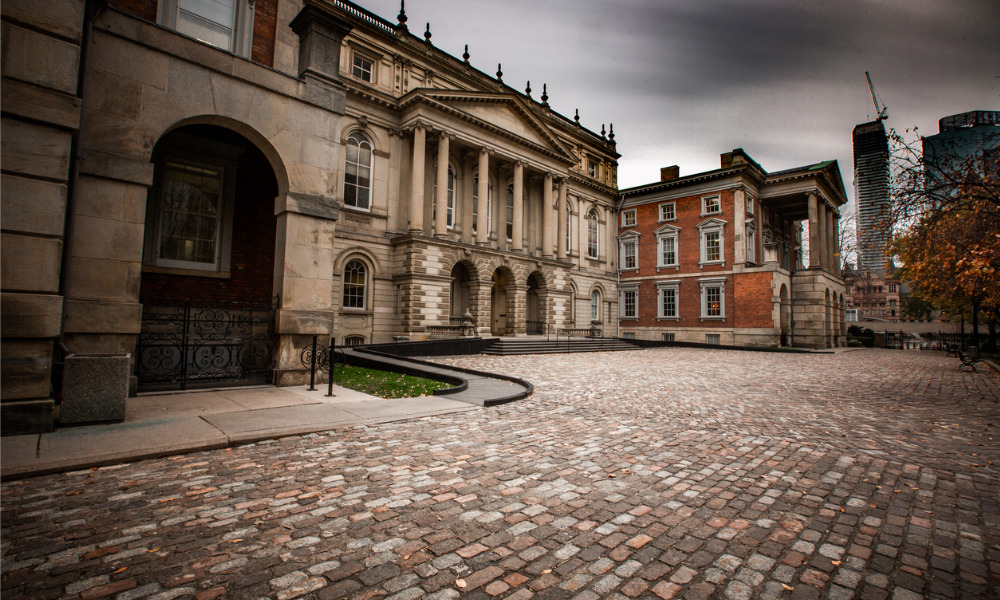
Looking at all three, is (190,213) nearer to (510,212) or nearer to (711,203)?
(510,212)

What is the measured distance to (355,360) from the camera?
49.5 ft

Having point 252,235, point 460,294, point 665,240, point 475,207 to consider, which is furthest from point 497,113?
point 252,235

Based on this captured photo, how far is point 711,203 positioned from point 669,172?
7.35 meters

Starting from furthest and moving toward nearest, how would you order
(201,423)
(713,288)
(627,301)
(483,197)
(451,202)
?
(627,301) < (713,288) < (451,202) < (483,197) < (201,423)

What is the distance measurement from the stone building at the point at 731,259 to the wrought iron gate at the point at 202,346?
33.4 m

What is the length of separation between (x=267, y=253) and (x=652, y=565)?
1118cm

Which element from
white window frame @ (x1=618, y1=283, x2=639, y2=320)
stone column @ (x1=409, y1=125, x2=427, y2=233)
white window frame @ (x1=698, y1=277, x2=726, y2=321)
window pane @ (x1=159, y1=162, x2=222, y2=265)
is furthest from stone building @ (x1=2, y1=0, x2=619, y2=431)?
white window frame @ (x1=618, y1=283, x2=639, y2=320)

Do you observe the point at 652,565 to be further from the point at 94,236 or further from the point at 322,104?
the point at 322,104

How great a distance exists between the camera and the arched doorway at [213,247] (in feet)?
31.3

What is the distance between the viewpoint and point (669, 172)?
43.3 meters

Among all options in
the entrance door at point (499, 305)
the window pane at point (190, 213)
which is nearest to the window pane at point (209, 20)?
the window pane at point (190, 213)

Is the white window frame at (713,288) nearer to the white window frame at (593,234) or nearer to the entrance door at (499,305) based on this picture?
the white window frame at (593,234)

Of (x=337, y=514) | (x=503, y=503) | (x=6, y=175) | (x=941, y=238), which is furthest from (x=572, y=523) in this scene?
(x=941, y=238)

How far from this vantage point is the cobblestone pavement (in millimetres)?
2777
